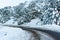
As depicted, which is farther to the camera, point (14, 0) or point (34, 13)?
point (34, 13)

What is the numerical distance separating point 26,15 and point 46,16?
2112mm

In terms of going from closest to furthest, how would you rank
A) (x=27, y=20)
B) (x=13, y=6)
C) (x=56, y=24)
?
(x=56, y=24)
(x=13, y=6)
(x=27, y=20)

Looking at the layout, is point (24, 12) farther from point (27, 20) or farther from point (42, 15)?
point (42, 15)

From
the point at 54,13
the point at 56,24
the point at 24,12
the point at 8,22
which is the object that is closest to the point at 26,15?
the point at 24,12

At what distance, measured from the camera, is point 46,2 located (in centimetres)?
1507

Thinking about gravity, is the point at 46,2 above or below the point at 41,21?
above

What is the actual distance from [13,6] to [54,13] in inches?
143

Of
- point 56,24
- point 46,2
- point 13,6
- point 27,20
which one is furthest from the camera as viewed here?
point 27,20

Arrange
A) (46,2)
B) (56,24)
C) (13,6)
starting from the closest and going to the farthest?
(56,24), (13,6), (46,2)

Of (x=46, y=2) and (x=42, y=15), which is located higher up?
(x=46, y=2)

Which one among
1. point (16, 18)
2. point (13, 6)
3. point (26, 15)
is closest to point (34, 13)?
point (26, 15)

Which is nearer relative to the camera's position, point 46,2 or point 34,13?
point 46,2

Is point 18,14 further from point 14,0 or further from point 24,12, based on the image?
point 14,0

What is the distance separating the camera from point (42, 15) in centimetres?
1459
